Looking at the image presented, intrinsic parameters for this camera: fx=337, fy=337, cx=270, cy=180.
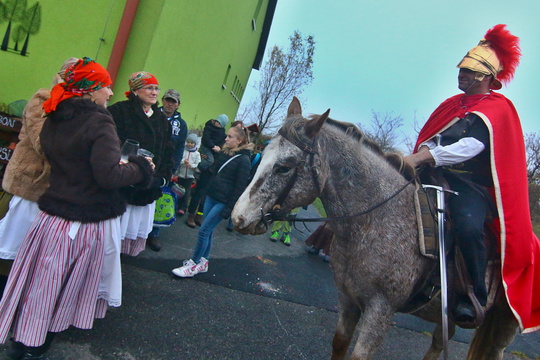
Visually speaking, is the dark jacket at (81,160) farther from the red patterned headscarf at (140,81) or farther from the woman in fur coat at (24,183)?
the red patterned headscarf at (140,81)

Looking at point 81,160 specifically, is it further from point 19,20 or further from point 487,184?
point 19,20

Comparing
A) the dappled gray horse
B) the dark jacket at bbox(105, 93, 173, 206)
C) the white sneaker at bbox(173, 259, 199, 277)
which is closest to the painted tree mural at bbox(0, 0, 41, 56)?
the dark jacket at bbox(105, 93, 173, 206)

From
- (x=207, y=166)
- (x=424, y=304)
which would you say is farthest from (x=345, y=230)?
(x=207, y=166)

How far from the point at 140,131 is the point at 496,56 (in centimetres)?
333

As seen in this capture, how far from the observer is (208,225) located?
14.2 feet

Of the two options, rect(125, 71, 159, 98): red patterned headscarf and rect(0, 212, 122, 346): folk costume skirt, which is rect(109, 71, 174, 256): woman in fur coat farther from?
rect(0, 212, 122, 346): folk costume skirt

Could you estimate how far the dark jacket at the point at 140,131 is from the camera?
3.46m

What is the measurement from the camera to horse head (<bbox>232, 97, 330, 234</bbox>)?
7.16ft

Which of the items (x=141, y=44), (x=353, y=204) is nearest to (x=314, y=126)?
(x=353, y=204)

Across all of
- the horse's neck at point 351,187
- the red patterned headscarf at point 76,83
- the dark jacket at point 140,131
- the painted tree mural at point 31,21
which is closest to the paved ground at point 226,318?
the dark jacket at point 140,131

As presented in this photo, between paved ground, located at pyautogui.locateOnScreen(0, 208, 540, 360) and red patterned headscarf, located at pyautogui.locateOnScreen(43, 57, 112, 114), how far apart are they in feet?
6.18

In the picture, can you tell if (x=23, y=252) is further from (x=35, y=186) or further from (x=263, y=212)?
(x=263, y=212)

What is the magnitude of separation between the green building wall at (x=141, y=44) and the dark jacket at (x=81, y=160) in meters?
4.03

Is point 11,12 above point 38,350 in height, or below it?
above
